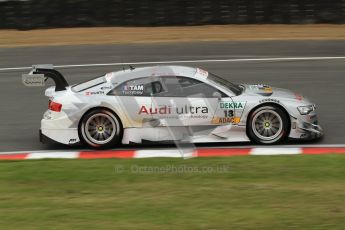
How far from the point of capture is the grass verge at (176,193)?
5625mm

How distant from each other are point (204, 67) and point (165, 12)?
5.71 m

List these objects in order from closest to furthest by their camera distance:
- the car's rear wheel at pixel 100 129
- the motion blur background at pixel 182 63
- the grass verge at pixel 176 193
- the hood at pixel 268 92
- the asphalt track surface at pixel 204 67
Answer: the grass verge at pixel 176 193 → the motion blur background at pixel 182 63 → the car's rear wheel at pixel 100 129 → the hood at pixel 268 92 → the asphalt track surface at pixel 204 67

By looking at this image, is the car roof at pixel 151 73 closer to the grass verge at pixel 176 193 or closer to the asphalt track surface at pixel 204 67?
the asphalt track surface at pixel 204 67

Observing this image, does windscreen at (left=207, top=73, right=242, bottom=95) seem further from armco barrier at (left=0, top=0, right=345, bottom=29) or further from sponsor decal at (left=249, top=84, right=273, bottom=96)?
armco barrier at (left=0, top=0, right=345, bottom=29)

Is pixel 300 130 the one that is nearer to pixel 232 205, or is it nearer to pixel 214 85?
pixel 214 85

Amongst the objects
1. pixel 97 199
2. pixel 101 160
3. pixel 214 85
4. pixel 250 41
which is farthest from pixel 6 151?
pixel 250 41

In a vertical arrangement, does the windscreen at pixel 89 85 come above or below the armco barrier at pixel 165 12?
below

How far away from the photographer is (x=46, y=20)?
22.5 m

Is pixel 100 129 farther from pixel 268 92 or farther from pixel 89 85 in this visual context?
pixel 268 92

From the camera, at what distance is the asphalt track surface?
11.5 m
